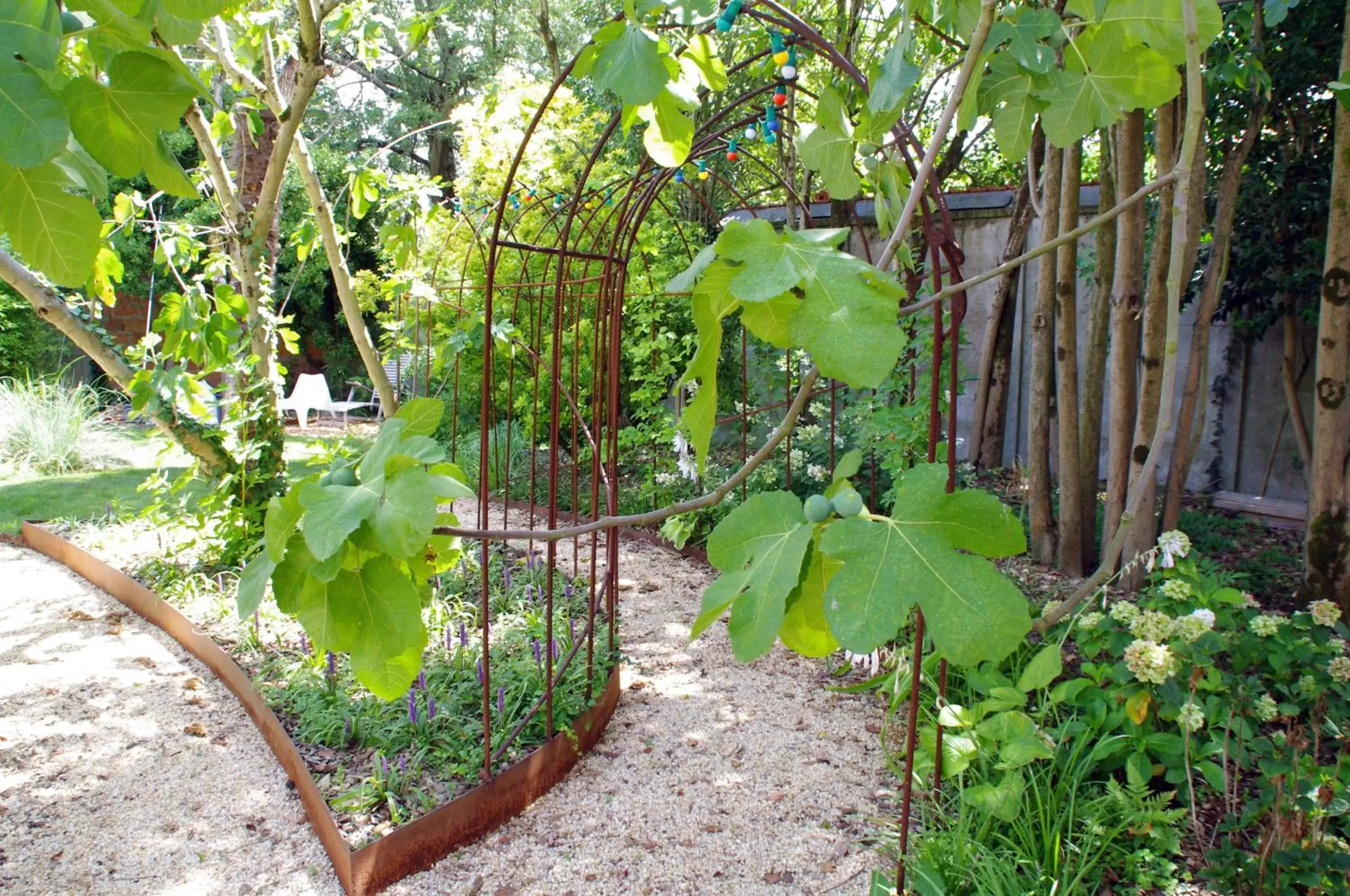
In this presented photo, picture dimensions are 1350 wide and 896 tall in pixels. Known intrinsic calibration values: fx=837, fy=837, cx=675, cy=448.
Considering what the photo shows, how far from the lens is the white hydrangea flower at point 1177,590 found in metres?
2.20

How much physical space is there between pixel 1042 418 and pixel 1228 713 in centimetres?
195

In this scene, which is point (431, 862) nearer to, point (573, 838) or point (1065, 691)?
Result: point (573, 838)

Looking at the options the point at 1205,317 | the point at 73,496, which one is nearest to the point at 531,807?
the point at 1205,317

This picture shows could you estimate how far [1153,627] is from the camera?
79.5 inches

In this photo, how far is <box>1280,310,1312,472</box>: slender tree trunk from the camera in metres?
3.94

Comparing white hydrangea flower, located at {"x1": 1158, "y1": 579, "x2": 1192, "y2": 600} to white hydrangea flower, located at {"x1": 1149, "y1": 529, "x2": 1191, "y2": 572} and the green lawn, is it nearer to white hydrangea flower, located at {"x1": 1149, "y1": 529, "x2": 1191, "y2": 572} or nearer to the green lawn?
white hydrangea flower, located at {"x1": 1149, "y1": 529, "x2": 1191, "y2": 572}

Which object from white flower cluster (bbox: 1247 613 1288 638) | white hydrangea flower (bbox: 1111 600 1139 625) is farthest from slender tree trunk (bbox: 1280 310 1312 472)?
white hydrangea flower (bbox: 1111 600 1139 625)

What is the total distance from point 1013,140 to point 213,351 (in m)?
3.34

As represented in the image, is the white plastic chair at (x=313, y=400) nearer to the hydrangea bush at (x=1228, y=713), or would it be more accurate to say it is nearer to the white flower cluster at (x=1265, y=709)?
the hydrangea bush at (x=1228, y=713)

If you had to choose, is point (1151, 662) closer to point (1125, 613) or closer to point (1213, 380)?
point (1125, 613)

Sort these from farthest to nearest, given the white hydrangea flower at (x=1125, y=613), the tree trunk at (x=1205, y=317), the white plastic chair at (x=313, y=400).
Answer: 1. the white plastic chair at (x=313, y=400)
2. the tree trunk at (x=1205, y=317)
3. the white hydrangea flower at (x=1125, y=613)

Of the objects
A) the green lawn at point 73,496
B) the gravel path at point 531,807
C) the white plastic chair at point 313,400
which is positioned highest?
the white plastic chair at point 313,400

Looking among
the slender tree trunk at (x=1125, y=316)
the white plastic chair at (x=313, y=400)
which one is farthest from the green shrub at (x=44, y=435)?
the slender tree trunk at (x=1125, y=316)

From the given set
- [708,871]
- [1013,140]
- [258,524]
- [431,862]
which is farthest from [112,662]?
[1013,140]
